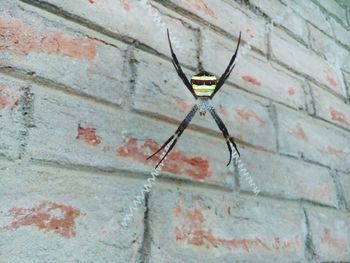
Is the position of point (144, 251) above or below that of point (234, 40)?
below

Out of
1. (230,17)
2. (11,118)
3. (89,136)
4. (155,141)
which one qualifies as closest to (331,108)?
(230,17)

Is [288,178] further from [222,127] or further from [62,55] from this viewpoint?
[62,55]

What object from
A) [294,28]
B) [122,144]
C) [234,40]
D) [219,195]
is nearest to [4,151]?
[122,144]

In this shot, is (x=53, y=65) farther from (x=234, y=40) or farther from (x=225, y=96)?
(x=234, y=40)

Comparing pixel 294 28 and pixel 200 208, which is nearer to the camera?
pixel 200 208

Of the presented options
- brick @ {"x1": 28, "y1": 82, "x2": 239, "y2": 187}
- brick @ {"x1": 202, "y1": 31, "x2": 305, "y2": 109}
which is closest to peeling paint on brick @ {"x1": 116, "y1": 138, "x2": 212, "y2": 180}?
brick @ {"x1": 28, "y1": 82, "x2": 239, "y2": 187}

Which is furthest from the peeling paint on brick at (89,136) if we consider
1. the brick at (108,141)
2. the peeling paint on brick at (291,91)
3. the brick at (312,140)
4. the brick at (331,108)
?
the brick at (331,108)

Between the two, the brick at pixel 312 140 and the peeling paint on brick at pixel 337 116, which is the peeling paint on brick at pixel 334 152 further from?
the peeling paint on brick at pixel 337 116
